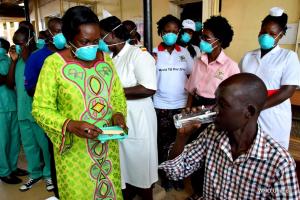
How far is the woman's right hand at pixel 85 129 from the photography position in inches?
49.8

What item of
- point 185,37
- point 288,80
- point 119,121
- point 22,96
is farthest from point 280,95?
point 22,96

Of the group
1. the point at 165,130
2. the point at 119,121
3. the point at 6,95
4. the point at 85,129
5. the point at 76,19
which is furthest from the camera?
the point at 6,95

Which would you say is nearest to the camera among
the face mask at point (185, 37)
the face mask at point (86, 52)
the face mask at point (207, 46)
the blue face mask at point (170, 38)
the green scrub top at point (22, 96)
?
the face mask at point (86, 52)

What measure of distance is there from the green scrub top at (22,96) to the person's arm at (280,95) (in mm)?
2190

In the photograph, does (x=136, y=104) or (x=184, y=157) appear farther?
(x=136, y=104)

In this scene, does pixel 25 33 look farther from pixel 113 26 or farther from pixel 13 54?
pixel 113 26

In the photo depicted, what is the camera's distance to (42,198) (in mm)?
2609

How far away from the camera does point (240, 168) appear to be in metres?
1.10

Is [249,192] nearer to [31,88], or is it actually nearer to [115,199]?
[115,199]

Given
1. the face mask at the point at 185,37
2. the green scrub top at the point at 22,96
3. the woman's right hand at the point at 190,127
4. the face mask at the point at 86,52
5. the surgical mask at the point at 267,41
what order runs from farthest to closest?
the face mask at the point at 185,37
the green scrub top at the point at 22,96
the surgical mask at the point at 267,41
the face mask at the point at 86,52
the woman's right hand at the point at 190,127

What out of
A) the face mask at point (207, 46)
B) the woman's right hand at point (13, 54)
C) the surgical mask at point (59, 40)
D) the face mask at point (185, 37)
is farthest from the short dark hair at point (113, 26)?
the face mask at point (185, 37)

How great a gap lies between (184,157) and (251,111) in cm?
42

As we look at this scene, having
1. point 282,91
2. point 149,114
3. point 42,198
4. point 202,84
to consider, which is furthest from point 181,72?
point 42,198

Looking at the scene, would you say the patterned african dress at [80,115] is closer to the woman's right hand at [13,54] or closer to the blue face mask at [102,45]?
the blue face mask at [102,45]
